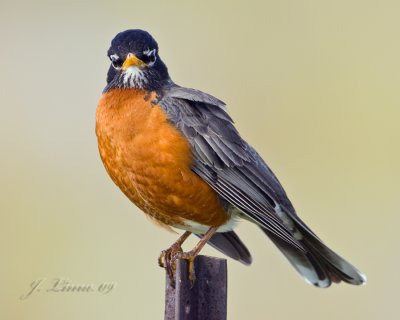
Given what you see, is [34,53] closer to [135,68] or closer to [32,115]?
[32,115]

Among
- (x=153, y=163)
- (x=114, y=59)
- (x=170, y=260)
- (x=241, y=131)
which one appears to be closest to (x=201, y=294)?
(x=170, y=260)

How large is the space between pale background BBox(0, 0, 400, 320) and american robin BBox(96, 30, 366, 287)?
5.79ft

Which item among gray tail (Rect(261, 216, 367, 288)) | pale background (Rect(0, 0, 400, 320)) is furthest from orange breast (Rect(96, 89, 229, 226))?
pale background (Rect(0, 0, 400, 320))

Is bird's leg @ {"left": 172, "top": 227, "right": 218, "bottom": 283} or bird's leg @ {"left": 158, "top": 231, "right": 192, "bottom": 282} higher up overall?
bird's leg @ {"left": 172, "top": 227, "right": 218, "bottom": 283}

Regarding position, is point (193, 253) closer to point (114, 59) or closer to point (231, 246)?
point (231, 246)

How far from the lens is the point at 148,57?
6.45 meters

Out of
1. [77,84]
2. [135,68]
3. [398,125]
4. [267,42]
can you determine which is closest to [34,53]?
Answer: [77,84]

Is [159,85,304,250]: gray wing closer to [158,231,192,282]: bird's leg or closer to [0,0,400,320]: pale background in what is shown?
[158,231,192,282]: bird's leg

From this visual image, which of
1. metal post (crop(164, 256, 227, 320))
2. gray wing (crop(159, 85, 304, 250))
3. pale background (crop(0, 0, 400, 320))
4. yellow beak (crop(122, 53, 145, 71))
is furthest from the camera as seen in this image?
pale background (crop(0, 0, 400, 320))

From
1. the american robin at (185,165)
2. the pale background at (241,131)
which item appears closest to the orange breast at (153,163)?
the american robin at (185,165)

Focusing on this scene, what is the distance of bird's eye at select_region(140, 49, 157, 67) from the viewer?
6.41 meters

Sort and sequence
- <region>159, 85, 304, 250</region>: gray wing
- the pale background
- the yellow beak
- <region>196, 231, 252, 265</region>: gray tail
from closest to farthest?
<region>159, 85, 304, 250</region>: gray wing
the yellow beak
<region>196, 231, 252, 265</region>: gray tail
the pale background

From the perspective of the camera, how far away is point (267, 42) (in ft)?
37.3

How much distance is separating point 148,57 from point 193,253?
57.7 inches
